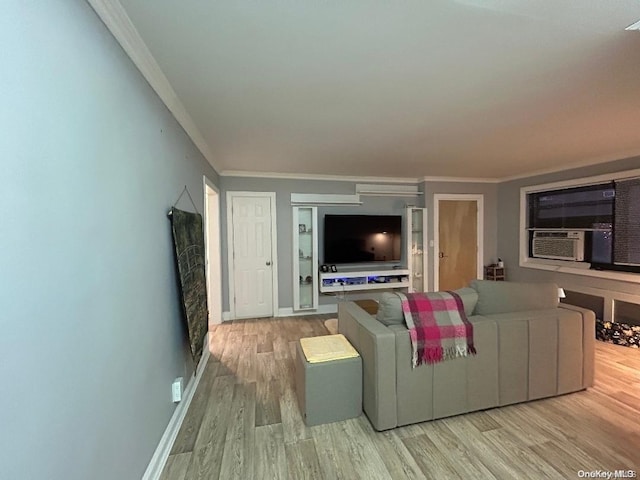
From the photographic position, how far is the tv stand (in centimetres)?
449

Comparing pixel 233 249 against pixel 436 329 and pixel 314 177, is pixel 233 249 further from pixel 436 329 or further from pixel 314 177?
pixel 436 329

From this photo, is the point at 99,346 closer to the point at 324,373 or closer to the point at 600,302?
the point at 324,373

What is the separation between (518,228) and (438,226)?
4.21 feet

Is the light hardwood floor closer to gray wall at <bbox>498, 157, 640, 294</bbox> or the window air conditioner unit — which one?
gray wall at <bbox>498, 157, 640, 294</bbox>

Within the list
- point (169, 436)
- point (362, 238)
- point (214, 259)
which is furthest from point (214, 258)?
point (169, 436)

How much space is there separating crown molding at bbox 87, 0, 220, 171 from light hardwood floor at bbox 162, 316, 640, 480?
224 centimetres

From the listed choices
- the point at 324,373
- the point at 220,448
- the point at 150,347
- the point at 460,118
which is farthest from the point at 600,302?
the point at 150,347

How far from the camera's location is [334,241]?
458 cm

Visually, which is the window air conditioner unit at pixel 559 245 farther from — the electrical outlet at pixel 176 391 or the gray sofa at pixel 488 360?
the electrical outlet at pixel 176 391

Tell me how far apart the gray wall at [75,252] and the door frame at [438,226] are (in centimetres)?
436

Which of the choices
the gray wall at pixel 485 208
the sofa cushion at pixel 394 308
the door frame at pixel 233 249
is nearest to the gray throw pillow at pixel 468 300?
the sofa cushion at pixel 394 308

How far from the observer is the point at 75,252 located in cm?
98

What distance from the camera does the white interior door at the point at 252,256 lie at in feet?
14.3


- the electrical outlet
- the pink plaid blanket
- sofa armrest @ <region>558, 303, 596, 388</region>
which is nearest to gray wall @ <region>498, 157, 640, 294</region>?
sofa armrest @ <region>558, 303, 596, 388</region>
